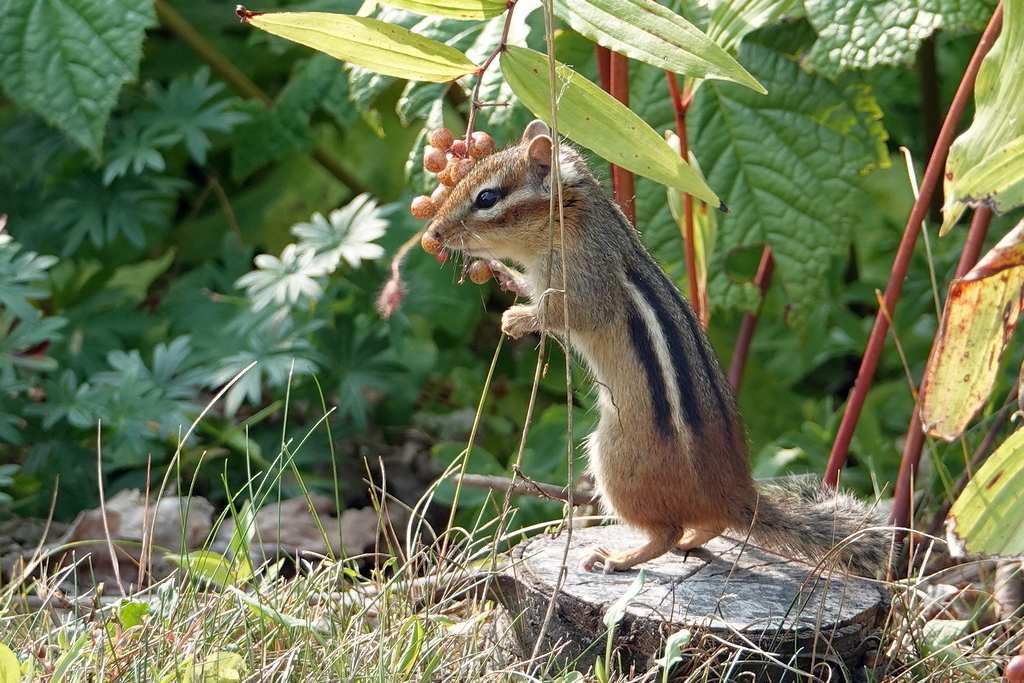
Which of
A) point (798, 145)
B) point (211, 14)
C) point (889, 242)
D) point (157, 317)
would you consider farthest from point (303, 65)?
point (889, 242)

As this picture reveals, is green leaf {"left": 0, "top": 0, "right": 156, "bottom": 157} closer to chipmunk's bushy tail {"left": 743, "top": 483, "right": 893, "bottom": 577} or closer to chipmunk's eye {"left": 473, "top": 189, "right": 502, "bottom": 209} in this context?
chipmunk's eye {"left": 473, "top": 189, "right": 502, "bottom": 209}

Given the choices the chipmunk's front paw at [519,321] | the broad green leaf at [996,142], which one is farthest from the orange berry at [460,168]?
the broad green leaf at [996,142]

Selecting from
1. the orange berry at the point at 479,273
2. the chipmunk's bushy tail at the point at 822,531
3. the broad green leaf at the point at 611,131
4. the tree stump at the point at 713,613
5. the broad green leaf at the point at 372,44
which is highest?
the broad green leaf at the point at 372,44

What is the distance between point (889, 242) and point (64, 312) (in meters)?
3.20

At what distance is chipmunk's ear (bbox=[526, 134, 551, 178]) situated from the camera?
2555mm

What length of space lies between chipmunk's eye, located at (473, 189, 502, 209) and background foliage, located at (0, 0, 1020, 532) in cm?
24

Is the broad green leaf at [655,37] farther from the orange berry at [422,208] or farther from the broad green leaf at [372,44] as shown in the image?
the orange berry at [422,208]

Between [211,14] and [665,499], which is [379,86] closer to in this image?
[665,499]

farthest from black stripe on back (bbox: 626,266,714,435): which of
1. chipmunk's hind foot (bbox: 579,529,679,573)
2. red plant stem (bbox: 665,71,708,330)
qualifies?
chipmunk's hind foot (bbox: 579,529,679,573)

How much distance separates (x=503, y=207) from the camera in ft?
8.59

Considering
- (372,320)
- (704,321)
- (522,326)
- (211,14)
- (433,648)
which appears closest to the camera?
(433,648)

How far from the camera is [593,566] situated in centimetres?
259

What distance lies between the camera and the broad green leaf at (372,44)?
192 centimetres

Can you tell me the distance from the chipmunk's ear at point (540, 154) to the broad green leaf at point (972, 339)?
1.00 m
